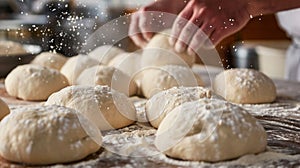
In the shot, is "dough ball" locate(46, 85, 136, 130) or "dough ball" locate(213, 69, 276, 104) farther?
"dough ball" locate(213, 69, 276, 104)

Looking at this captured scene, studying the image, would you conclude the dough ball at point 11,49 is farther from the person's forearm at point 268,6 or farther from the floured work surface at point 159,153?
the person's forearm at point 268,6

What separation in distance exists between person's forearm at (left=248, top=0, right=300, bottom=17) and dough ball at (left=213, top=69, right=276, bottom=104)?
0.83 ft

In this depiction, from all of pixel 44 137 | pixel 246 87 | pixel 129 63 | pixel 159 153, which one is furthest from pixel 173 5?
pixel 44 137

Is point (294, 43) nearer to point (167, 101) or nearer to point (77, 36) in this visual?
point (77, 36)

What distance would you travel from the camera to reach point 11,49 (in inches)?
107

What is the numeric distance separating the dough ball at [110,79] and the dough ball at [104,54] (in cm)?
39

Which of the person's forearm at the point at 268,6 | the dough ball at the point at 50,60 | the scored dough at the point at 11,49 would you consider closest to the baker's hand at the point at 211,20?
the person's forearm at the point at 268,6

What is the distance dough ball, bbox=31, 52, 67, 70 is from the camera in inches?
101

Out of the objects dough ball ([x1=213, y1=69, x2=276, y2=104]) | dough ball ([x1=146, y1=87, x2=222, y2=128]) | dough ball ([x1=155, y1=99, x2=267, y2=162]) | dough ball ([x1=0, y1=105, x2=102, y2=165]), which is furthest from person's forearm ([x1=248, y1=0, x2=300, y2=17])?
dough ball ([x1=0, y1=105, x2=102, y2=165])

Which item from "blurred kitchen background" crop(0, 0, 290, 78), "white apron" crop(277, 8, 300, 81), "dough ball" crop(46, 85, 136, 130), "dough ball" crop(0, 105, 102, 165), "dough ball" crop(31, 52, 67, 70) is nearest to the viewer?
"dough ball" crop(0, 105, 102, 165)

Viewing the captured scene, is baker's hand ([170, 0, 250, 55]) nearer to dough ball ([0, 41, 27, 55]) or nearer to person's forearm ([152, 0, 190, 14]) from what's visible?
person's forearm ([152, 0, 190, 14])

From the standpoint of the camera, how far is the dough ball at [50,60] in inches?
101

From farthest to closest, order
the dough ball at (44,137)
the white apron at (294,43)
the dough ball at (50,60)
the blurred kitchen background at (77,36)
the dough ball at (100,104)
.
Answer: the white apron at (294,43) → the blurred kitchen background at (77,36) → the dough ball at (50,60) → the dough ball at (100,104) → the dough ball at (44,137)

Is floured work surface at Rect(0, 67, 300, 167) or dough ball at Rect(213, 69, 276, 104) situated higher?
dough ball at Rect(213, 69, 276, 104)
